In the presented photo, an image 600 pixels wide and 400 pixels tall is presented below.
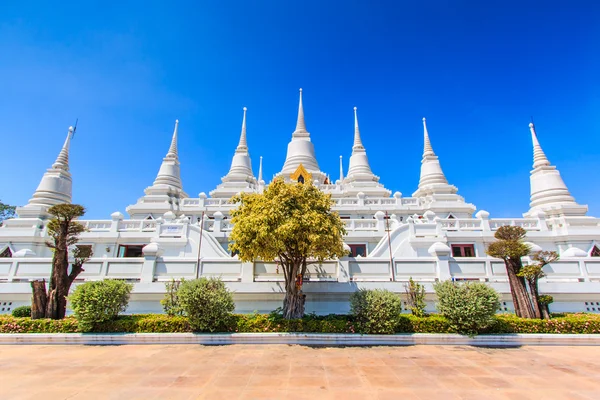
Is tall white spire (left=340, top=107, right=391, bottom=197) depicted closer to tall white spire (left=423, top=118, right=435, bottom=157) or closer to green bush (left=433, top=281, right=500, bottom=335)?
tall white spire (left=423, top=118, right=435, bottom=157)

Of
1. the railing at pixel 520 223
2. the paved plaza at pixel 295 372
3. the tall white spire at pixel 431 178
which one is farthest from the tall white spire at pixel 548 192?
the paved plaza at pixel 295 372

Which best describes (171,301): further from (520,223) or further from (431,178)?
(431,178)

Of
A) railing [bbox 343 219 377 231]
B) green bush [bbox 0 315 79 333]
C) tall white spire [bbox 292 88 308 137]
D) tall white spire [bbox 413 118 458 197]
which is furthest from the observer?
tall white spire [bbox 292 88 308 137]

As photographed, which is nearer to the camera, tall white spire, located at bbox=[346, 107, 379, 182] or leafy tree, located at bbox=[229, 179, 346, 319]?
leafy tree, located at bbox=[229, 179, 346, 319]

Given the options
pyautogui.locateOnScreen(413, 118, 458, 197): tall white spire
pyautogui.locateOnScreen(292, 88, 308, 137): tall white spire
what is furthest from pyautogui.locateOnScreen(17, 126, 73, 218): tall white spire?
pyautogui.locateOnScreen(413, 118, 458, 197): tall white spire

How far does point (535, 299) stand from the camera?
11.6m

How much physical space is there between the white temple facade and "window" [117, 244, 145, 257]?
63mm

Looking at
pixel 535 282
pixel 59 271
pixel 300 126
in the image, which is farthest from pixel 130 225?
pixel 300 126

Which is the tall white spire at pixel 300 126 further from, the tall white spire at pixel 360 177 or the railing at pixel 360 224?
the railing at pixel 360 224

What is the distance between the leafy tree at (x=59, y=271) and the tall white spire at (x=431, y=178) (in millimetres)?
28145

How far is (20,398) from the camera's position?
592 centimetres

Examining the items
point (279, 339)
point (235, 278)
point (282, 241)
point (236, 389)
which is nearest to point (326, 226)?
point (282, 241)

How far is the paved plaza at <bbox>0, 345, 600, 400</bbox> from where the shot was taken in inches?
245

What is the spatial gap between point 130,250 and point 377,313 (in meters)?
18.1
